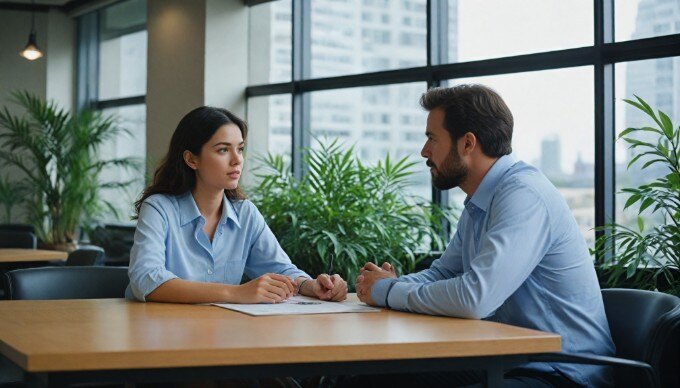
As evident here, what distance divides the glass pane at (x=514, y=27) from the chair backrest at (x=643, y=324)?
285 centimetres

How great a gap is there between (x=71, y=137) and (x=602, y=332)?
738 cm

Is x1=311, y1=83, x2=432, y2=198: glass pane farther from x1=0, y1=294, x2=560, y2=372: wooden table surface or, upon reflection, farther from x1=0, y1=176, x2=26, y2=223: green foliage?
x1=0, y1=176, x2=26, y2=223: green foliage

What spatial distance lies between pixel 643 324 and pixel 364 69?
14.9ft

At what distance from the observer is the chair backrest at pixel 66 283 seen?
305 cm

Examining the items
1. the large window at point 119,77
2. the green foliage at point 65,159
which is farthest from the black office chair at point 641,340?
the large window at point 119,77

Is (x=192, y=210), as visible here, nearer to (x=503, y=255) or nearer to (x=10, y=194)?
(x=503, y=255)

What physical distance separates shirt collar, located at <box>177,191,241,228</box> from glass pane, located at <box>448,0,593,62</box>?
279 centimetres

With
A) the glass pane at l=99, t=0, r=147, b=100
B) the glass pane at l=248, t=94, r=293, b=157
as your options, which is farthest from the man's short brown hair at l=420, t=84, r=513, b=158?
the glass pane at l=99, t=0, r=147, b=100

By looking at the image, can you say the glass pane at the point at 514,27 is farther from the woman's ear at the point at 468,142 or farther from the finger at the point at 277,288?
the finger at the point at 277,288

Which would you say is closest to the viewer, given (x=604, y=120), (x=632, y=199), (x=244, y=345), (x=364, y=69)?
(x=244, y=345)

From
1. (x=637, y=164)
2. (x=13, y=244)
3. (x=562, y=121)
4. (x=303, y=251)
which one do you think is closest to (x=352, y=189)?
(x=303, y=251)

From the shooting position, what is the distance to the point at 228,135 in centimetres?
314

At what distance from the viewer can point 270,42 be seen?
782cm

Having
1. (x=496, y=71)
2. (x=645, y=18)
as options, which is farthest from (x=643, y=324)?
(x=496, y=71)
